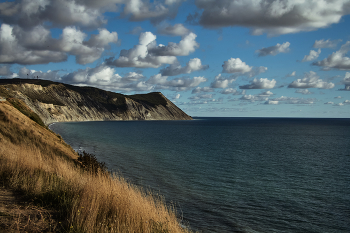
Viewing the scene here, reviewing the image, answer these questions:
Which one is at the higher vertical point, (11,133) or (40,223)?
(11,133)

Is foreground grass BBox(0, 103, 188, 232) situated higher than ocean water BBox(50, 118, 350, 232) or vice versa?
foreground grass BBox(0, 103, 188, 232)

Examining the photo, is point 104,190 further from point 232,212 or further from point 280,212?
point 280,212

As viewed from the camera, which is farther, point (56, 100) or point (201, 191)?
point (56, 100)

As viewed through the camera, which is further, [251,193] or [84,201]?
[251,193]

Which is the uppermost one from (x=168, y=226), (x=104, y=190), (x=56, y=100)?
(x=56, y=100)

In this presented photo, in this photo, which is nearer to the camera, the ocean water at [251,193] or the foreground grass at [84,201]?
the foreground grass at [84,201]

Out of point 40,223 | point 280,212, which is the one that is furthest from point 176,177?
point 40,223

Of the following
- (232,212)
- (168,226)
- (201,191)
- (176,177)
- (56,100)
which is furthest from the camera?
(56,100)

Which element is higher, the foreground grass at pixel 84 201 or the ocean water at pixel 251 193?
the foreground grass at pixel 84 201

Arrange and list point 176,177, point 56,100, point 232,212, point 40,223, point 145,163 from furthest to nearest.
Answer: point 56,100 → point 145,163 → point 176,177 → point 232,212 → point 40,223

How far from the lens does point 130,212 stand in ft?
21.6

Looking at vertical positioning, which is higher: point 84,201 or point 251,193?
point 84,201

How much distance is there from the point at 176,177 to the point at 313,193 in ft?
32.5

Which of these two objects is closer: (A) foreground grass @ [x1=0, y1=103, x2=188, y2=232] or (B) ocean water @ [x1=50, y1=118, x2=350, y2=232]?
(A) foreground grass @ [x1=0, y1=103, x2=188, y2=232]
